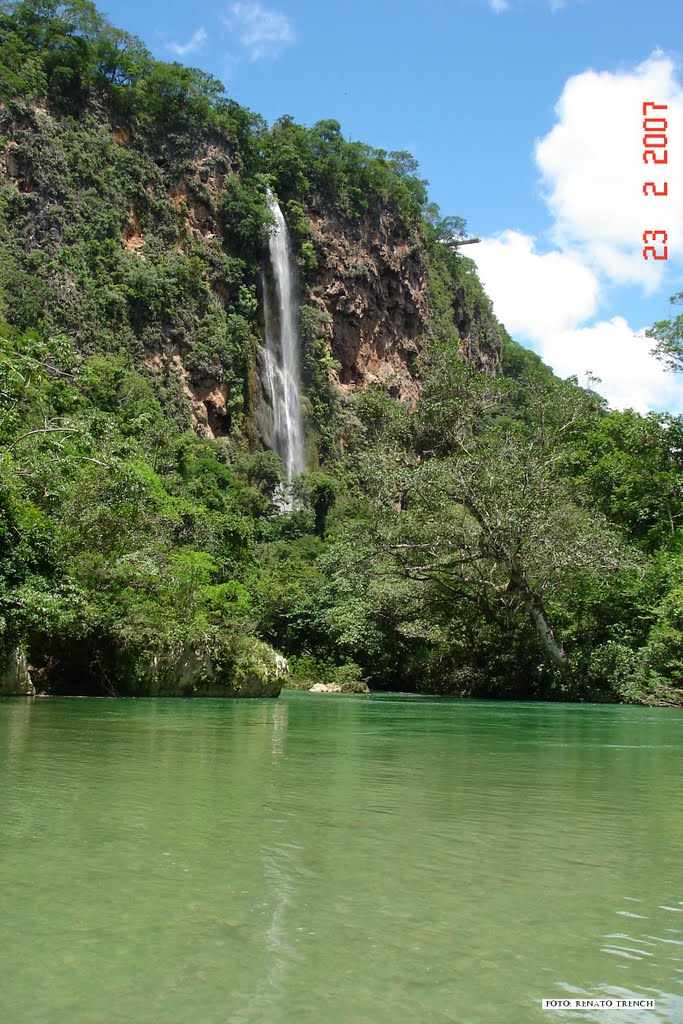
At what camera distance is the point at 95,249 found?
52.0 m

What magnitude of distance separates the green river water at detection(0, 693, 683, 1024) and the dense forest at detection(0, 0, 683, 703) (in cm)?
948

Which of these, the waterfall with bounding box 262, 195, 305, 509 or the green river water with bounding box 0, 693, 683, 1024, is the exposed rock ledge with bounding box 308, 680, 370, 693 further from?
the waterfall with bounding box 262, 195, 305, 509

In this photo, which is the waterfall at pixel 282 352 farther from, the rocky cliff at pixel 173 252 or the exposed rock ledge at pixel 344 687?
the exposed rock ledge at pixel 344 687

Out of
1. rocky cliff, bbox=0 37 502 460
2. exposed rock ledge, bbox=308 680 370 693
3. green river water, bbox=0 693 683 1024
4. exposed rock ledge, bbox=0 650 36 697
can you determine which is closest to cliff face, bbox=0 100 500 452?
rocky cliff, bbox=0 37 502 460

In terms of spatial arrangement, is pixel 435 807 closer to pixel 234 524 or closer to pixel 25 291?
pixel 234 524

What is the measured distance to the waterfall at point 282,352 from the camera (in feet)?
191

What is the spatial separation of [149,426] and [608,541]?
25.8m

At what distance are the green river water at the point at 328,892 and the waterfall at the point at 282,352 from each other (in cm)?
5019

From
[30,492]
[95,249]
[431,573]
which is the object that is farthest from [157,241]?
[30,492]

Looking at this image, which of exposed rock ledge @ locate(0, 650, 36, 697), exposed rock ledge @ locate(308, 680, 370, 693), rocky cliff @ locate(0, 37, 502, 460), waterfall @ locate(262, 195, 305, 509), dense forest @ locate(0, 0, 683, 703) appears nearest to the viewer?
exposed rock ledge @ locate(0, 650, 36, 697)

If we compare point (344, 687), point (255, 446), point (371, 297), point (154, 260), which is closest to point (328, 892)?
point (344, 687)

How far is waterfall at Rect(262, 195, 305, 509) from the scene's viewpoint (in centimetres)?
5834

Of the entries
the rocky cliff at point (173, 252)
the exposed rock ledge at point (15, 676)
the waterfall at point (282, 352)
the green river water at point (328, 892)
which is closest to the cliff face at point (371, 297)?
the rocky cliff at point (173, 252)

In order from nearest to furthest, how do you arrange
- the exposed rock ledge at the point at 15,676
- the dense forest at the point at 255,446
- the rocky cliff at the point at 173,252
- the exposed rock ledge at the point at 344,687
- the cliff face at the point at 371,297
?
the exposed rock ledge at the point at 15,676 → the dense forest at the point at 255,446 → the exposed rock ledge at the point at 344,687 → the rocky cliff at the point at 173,252 → the cliff face at the point at 371,297
